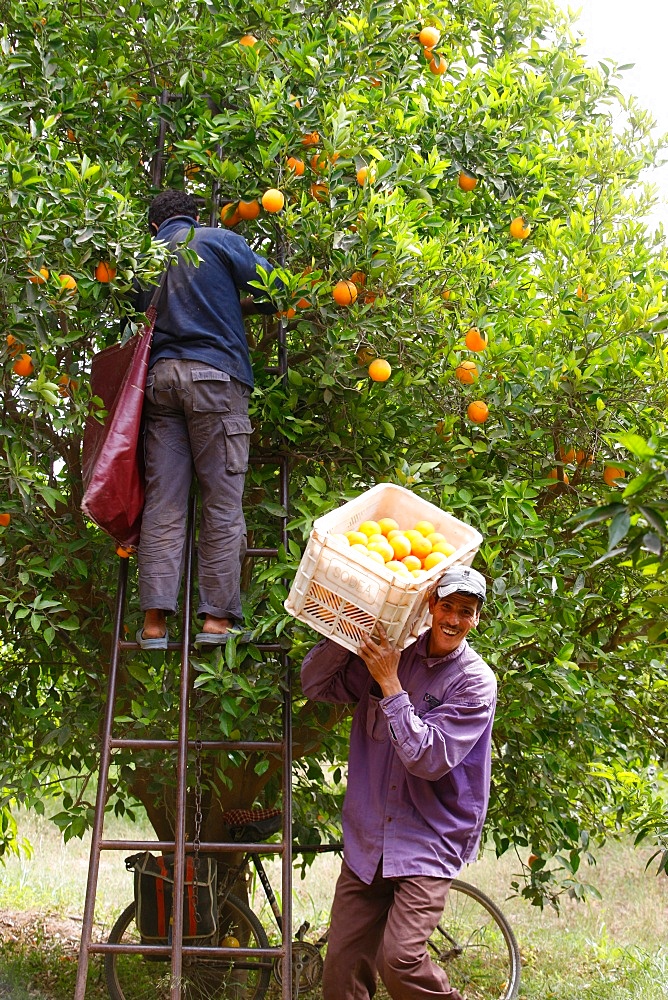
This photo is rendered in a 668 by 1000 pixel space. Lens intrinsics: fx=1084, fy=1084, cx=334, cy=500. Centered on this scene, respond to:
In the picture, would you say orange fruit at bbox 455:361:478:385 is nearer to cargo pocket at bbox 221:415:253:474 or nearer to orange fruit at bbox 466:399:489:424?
orange fruit at bbox 466:399:489:424

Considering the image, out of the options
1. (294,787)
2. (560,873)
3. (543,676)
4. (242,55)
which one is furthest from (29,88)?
(560,873)

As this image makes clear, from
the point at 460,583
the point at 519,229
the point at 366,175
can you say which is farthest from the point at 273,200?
the point at 460,583

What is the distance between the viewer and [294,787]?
596cm

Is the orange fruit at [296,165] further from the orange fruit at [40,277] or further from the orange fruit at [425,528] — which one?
the orange fruit at [425,528]

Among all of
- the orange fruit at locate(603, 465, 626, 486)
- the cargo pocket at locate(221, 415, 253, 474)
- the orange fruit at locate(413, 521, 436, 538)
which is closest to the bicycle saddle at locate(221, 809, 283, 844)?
the cargo pocket at locate(221, 415, 253, 474)

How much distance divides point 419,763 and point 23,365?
1996 mm

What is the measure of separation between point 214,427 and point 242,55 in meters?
1.65

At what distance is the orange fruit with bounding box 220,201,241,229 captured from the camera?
14.7 feet

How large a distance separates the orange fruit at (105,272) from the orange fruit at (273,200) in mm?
679

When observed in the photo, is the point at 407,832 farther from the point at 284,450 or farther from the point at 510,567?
the point at 284,450

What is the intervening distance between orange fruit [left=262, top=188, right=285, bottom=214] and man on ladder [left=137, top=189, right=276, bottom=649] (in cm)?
18

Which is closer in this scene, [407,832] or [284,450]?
[407,832]

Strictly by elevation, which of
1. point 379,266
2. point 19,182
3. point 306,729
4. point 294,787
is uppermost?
point 19,182

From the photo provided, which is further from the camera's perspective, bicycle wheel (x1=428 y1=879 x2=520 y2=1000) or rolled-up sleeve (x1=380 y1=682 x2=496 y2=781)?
bicycle wheel (x1=428 y1=879 x2=520 y2=1000)
